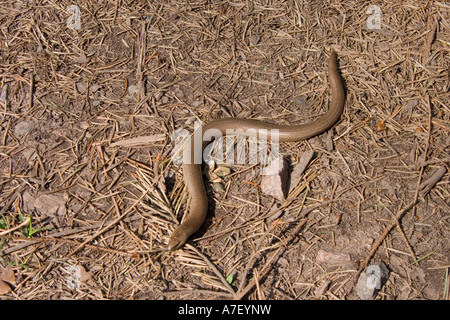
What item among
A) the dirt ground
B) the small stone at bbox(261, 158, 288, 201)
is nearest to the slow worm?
the dirt ground

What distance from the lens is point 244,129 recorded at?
3.67 meters

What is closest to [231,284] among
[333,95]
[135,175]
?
[135,175]

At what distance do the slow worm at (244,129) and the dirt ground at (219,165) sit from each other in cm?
10

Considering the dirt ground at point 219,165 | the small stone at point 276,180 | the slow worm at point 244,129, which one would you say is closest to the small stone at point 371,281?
the dirt ground at point 219,165

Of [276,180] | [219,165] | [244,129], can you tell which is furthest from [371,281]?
[244,129]

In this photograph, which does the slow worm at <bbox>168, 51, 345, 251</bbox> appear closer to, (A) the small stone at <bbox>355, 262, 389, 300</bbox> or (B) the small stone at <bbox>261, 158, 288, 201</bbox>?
(B) the small stone at <bbox>261, 158, 288, 201</bbox>

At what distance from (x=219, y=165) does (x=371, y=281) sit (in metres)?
1.66

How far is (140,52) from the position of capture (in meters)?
4.07

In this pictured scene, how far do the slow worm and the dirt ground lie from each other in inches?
4.1

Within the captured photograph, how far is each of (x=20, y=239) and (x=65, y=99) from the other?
1504 millimetres

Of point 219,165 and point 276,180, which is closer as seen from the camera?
point 276,180

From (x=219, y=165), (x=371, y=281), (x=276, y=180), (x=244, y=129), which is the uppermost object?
(x=244, y=129)

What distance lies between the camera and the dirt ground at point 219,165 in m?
2.92

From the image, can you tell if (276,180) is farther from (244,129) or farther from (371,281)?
(371,281)
